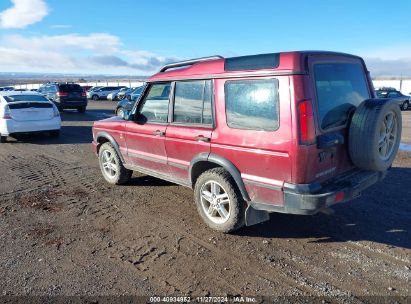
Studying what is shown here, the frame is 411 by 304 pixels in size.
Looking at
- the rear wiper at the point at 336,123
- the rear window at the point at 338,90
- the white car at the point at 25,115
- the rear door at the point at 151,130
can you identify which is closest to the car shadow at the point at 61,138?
the white car at the point at 25,115

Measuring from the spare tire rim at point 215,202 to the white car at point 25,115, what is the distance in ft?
29.5

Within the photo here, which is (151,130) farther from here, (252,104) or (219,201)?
(252,104)

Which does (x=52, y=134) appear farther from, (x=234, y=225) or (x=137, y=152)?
(x=234, y=225)

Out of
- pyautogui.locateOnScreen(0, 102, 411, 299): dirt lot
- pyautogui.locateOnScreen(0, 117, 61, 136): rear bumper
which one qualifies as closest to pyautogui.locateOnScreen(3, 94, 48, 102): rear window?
pyautogui.locateOnScreen(0, 117, 61, 136): rear bumper

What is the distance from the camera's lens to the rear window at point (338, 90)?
3711mm

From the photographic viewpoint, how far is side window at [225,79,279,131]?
12.1 feet

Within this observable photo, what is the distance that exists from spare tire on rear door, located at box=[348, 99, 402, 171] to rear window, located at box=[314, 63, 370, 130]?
17 cm

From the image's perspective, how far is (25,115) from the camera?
11.5 metres

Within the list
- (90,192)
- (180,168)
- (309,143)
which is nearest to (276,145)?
(309,143)

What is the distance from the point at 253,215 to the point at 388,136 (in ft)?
5.75

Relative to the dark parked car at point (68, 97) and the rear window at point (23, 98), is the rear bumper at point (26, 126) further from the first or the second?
the dark parked car at point (68, 97)

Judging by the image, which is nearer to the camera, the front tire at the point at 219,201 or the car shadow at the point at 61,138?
the front tire at the point at 219,201

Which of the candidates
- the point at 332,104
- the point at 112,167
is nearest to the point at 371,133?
the point at 332,104

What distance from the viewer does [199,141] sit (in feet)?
14.6
